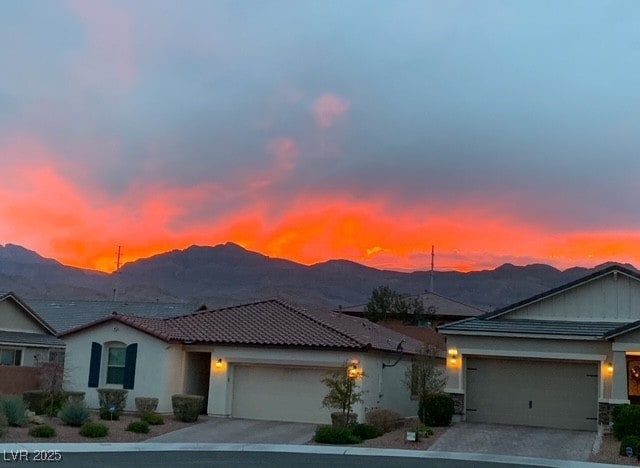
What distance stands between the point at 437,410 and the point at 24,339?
21684mm

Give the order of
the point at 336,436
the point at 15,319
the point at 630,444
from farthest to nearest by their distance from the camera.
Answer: the point at 15,319
the point at 336,436
the point at 630,444

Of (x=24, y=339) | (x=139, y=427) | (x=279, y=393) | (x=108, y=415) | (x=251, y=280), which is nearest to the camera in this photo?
(x=139, y=427)

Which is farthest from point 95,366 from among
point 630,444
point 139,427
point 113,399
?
point 630,444

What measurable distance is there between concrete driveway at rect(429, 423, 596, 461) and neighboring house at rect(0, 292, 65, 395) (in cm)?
1817

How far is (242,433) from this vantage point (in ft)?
89.7

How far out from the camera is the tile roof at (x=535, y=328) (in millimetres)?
28812

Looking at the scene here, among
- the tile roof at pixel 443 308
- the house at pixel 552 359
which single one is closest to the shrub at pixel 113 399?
the house at pixel 552 359

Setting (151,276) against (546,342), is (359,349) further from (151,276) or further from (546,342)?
(151,276)

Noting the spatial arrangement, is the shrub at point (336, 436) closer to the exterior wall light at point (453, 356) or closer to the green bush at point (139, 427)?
the green bush at point (139, 427)

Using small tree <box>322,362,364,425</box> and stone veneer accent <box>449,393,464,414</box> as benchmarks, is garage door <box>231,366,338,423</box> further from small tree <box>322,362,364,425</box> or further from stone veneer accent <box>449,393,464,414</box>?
stone veneer accent <box>449,393,464,414</box>

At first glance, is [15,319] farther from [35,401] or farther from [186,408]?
[186,408]

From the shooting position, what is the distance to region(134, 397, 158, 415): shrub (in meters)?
30.2

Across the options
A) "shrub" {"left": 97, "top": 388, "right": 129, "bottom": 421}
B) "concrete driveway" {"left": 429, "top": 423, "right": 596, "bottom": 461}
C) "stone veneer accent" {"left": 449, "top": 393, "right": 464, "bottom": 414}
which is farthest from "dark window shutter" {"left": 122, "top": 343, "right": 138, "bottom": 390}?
"concrete driveway" {"left": 429, "top": 423, "right": 596, "bottom": 461}

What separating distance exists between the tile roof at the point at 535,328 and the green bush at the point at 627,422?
3.26 m
